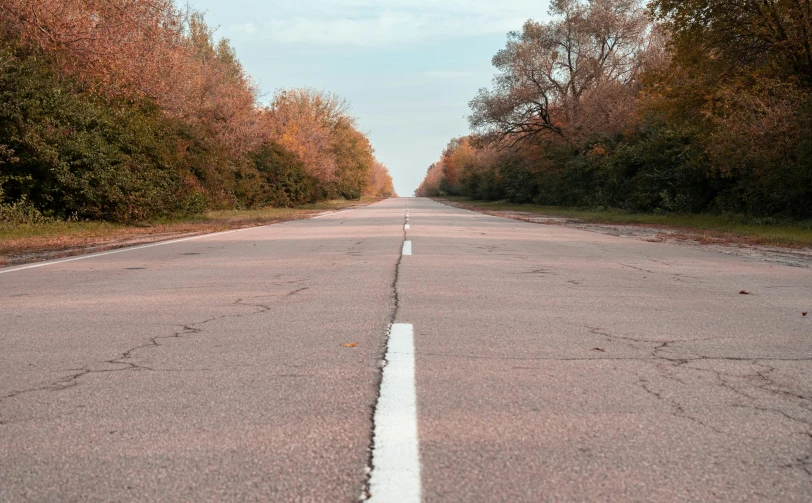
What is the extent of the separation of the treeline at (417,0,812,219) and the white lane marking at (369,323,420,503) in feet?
61.4

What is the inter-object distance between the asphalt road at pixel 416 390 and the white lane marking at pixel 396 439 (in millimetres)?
26

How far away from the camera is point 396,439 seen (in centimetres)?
311

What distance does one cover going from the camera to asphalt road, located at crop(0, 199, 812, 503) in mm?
2756

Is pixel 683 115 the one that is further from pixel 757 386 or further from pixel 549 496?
pixel 549 496

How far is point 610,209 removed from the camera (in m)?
36.4

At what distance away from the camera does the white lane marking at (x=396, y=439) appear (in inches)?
103

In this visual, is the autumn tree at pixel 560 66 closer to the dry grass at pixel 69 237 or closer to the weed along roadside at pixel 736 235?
the weed along roadside at pixel 736 235

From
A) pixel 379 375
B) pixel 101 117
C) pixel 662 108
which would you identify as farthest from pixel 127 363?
pixel 662 108

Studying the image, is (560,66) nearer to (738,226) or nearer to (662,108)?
(662,108)

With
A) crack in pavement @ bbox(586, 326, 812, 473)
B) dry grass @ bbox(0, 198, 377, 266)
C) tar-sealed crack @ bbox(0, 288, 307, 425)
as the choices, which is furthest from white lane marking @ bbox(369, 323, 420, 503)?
dry grass @ bbox(0, 198, 377, 266)

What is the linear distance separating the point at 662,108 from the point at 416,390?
2670 cm

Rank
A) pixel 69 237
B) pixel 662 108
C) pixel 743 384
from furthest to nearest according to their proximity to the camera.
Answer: pixel 662 108 < pixel 69 237 < pixel 743 384

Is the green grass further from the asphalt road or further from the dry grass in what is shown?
the dry grass

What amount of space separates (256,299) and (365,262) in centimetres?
358
